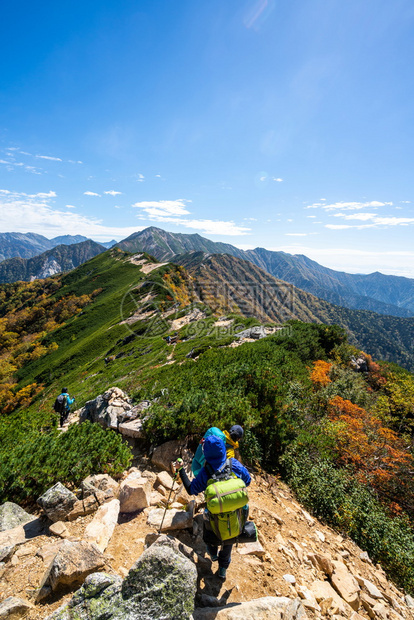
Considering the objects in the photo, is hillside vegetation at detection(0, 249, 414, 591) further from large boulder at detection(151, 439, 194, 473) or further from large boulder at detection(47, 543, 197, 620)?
large boulder at detection(47, 543, 197, 620)

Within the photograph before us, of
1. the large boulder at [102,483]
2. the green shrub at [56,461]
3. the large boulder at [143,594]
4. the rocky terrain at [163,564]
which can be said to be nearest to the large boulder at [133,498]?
the rocky terrain at [163,564]

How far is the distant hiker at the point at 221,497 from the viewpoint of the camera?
4.01 metres

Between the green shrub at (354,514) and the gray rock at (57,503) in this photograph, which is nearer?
the gray rock at (57,503)

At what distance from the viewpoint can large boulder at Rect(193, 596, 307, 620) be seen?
11.6 feet

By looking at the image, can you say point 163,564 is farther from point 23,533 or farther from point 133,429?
point 133,429

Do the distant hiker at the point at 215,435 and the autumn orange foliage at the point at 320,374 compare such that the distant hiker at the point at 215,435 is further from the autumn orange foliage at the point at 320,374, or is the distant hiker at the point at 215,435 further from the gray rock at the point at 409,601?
the autumn orange foliage at the point at 320,374

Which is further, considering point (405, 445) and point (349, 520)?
point (405, 445)

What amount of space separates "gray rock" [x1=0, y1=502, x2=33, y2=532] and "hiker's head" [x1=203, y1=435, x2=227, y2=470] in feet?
13.3

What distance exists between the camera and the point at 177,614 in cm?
298

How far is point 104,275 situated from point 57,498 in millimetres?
109447

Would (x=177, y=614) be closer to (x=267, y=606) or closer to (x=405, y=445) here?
(x=267, y=606)

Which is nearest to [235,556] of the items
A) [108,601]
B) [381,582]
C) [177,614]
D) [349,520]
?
[177,614]

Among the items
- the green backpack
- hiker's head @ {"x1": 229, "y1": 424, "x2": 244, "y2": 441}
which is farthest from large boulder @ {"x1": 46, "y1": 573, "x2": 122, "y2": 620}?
hiker's head @ {"x1": 229, "y1": 424, "x2": 244, "y2": 441}

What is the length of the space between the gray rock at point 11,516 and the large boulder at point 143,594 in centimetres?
308
